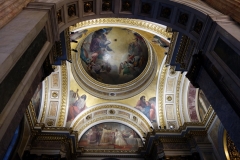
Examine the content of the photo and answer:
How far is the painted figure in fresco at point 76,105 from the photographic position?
42.5 feet

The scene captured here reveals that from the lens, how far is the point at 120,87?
47.7ft

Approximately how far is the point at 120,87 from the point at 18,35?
35.6ft

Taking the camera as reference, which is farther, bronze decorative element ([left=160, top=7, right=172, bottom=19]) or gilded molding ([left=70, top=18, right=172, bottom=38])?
gilded molding ([left=70, top=18, right=172, bottom=38])


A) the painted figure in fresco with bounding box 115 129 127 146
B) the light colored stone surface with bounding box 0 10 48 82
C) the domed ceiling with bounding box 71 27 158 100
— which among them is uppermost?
the domed ceiling with bounding box 71 27 158 100

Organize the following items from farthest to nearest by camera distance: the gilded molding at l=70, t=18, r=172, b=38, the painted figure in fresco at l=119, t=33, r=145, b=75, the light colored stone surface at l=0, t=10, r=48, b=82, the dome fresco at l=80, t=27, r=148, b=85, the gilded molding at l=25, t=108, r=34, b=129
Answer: the painted figure in fresco at l=119, t=33, r=145, b=75
the dome fresco at l=80, t=27, r=148, b=85
the gilded molding at l=70, t=18, r=172, b=38
the gilded molding at l=25, t=108, r=34, b=129
the light colored stone surface at l=0, t=10, r=48, b=82

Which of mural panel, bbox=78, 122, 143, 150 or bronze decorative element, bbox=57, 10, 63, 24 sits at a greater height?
mural panel, bbox=78, 122, 143, 150

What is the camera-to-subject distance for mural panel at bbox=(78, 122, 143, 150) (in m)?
13.3

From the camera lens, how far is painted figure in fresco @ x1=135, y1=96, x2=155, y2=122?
13.3 metres

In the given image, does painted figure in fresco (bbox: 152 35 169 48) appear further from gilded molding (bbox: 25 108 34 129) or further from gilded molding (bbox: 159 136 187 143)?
gilded molding (bbox: 25 108 34 129)

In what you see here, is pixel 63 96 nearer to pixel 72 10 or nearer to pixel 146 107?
pixel 146 107

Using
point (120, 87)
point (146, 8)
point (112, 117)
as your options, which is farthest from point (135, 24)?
point (112, 117)

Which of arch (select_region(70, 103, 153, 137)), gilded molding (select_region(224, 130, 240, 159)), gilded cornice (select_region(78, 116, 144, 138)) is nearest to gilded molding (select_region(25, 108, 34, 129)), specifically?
arch (select_region(70, 103, 153, 137))

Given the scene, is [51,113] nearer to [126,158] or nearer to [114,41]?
[126,158]

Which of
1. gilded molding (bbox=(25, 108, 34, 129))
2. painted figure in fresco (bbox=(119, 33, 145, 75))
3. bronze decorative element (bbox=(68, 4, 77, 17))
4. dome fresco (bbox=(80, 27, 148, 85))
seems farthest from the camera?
painted figure in fresco (bbox=(119, 33, 145, 75))
